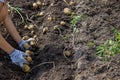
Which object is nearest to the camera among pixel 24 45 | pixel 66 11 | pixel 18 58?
pixel 18 58

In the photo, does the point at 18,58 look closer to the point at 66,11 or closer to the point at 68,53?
the point at 68,53

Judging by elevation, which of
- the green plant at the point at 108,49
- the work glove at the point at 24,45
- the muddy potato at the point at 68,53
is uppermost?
the work glove at the point at 24,45

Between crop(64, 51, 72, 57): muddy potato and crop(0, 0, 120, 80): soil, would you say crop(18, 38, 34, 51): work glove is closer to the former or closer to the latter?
crop(0, 0, 120, 80): soil

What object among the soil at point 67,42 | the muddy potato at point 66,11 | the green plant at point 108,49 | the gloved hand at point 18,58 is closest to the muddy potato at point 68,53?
the soil at point 67,42

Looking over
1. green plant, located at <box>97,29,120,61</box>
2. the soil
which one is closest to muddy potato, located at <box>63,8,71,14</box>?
the soil

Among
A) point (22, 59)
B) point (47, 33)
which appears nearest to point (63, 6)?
point (47, 33)

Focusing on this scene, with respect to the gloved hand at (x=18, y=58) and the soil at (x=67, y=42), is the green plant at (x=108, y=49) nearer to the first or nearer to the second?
the soil at (x=67, y=42)

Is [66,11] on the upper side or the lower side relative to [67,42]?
upper

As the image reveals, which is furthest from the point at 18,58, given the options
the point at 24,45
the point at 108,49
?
the point at 108,49

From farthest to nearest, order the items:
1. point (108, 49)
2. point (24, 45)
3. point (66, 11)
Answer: point (66, 11) < point (24, 45) < point (108, 49)

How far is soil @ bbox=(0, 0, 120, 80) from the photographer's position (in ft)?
10.1

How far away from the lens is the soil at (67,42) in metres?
3.08

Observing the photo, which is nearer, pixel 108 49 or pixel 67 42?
pixel 108 49

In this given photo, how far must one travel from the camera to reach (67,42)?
3551 millimetres
